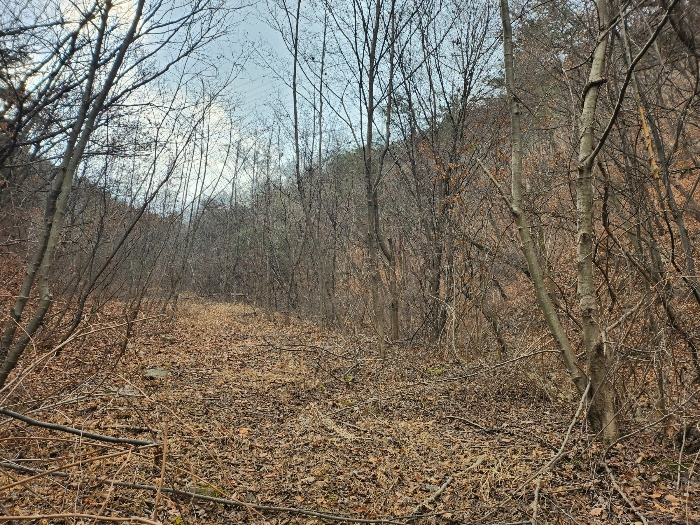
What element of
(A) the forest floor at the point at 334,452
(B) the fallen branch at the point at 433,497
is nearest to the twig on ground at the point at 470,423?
(A) the forest floor at the point at 334,452

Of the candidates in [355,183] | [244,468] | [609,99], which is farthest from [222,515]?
[355,183]

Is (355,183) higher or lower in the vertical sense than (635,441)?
higher

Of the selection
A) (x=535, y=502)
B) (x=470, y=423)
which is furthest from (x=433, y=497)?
(x=470, y=423)

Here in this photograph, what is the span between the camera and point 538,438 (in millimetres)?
4441

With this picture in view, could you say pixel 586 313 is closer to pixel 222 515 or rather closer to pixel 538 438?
pixel 538 438

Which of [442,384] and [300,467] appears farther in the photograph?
[442,384]

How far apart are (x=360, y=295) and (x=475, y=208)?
191 inches

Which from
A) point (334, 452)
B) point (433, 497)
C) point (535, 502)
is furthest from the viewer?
point (334, 452)

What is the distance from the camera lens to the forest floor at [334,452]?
3.19m

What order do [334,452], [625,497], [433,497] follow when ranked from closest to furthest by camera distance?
[625,497]
[433,497]
[334,452]

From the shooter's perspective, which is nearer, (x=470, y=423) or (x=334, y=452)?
(x=334, y=452)

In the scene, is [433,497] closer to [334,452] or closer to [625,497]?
[334,452]

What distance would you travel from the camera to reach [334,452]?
14.4 feet

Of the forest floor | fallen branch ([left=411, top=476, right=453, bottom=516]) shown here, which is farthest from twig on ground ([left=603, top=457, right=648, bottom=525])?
fallen branch ([left=411, top=476, right=453, bottom=516])
